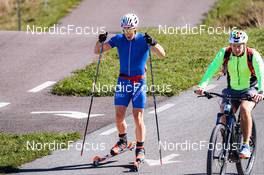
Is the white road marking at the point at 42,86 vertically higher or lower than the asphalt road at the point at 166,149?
higher

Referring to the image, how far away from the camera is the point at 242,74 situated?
1358 cm

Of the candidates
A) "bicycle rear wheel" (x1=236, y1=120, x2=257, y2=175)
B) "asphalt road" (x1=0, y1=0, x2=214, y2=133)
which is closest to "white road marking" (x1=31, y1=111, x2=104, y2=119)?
"asphalt road" (x1=0, y1=0, x2=214, y2=133)

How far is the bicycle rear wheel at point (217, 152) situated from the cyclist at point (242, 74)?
30 centimetres

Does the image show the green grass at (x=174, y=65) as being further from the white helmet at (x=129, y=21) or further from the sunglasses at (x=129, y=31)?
the white helmet at (x=129, y=21)

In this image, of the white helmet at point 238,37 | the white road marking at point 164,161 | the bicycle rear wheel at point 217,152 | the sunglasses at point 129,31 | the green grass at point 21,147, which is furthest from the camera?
the green grass at point 21,147

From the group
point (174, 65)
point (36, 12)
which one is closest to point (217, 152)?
point (174, 65)

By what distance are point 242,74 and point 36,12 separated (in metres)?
25.1

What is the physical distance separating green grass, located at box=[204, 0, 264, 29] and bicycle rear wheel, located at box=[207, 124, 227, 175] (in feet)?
56.4

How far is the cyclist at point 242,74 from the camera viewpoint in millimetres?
13273

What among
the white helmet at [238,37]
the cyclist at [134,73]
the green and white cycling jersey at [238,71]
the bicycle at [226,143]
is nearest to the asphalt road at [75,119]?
the bicycle at [226,143]

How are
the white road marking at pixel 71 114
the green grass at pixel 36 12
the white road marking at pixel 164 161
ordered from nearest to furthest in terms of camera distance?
1. the white road marking at pixel 164 161
2. the white road marking at pixel 71 114
3. the green grass at pixel 36 12

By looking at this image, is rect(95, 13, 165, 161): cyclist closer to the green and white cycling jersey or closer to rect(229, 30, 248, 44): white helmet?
the green and white cycling jersey

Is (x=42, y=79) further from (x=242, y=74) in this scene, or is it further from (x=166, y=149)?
(x=242, y=74)

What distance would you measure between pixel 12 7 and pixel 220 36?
1548 cm
